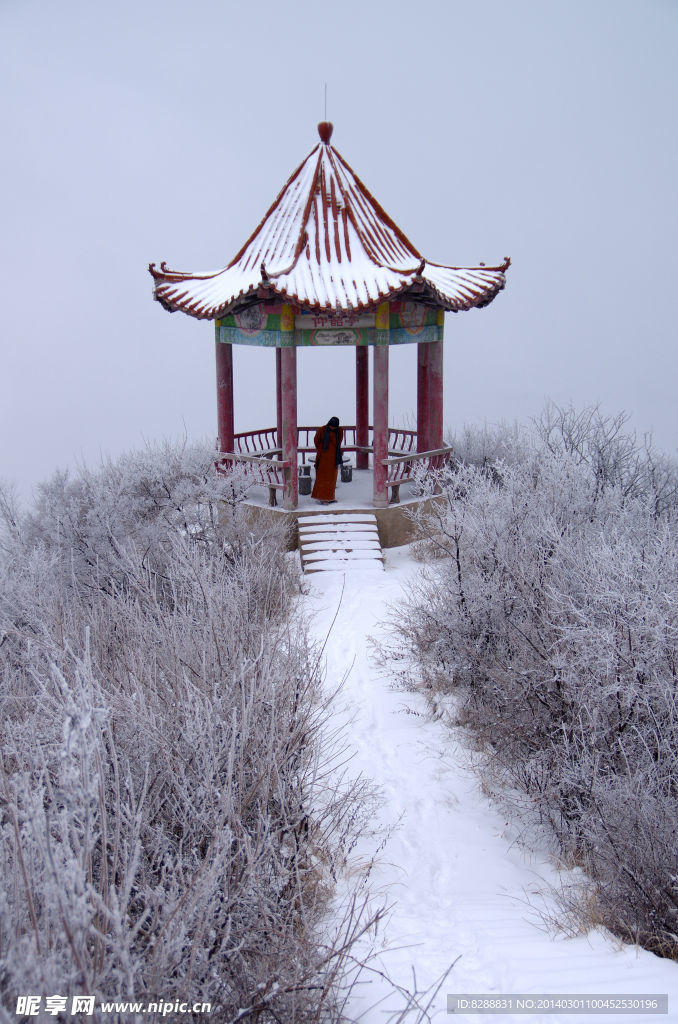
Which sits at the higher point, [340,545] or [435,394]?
[435,394]

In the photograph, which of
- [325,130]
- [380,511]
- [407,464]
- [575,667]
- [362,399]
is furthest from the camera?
[362,399]

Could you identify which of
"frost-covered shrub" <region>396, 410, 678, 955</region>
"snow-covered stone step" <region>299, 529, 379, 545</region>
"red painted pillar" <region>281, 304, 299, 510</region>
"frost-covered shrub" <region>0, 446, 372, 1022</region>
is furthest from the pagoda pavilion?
"frost-covered shrub" <region>0, 446, 372, 1022</region>

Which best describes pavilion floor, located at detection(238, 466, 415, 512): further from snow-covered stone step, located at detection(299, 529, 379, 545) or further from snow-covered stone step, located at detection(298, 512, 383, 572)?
snow-covered stone step, located at detection(299, 529, 379, 545)

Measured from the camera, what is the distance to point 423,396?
13.5m

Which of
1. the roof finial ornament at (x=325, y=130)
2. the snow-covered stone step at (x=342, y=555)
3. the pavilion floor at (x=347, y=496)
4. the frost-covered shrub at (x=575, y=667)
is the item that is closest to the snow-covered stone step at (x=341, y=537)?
the snow-covered stone step at (x=342, y=555)

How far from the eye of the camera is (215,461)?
12.6 m

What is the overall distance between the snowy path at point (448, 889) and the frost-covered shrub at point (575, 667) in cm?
31

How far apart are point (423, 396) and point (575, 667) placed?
8118 mm

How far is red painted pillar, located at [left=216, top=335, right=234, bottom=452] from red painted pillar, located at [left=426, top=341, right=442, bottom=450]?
10.4 feet

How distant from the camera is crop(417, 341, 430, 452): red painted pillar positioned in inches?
525

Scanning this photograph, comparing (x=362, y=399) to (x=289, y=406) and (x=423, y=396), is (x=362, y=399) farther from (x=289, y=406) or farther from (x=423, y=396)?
(x=289, y=406)

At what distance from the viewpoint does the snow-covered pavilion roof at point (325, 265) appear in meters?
10.9

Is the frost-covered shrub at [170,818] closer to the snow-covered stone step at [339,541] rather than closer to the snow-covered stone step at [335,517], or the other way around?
the snow-covered stone step at [339,541]

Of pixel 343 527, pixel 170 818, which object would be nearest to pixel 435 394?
pixel 343 527
